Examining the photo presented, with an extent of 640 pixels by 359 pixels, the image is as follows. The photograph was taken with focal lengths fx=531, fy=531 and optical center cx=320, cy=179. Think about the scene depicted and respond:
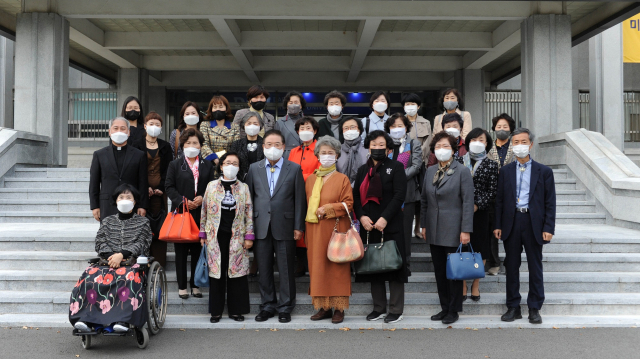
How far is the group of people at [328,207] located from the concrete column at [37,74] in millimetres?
7423

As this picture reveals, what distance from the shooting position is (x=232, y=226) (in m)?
5.54

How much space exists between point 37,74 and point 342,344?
34.8 ft

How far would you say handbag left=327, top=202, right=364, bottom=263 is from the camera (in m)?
5.27

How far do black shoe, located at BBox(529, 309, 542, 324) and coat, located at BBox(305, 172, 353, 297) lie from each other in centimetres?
191

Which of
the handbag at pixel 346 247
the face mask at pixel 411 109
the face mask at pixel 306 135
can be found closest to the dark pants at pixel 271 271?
the handbag at pixel 346 247

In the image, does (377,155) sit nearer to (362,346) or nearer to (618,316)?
(362,346)

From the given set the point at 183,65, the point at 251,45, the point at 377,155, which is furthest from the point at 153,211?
the point at 183,65

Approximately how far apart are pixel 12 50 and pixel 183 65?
575 centimetres

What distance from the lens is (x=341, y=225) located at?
5.51 metres

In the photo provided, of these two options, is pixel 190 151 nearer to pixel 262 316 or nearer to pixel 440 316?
pixel 262 316

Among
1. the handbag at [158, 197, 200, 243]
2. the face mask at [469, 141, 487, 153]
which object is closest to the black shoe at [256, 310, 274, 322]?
the handbag at [158, 197, 200, 243]

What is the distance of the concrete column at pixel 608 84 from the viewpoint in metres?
15.6

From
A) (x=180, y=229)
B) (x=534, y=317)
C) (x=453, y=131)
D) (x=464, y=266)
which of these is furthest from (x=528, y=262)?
(x=180, y=229)

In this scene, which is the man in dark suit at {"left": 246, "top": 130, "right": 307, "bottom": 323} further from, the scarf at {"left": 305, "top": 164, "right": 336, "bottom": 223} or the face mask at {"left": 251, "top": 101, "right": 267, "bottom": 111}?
the face mask at {"left": 251, "top": 101, "right": 267, "bottom": 111}
